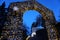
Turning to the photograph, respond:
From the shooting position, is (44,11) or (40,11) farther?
(44,11)

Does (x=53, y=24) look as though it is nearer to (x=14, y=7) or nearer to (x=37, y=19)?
(x=14, y=7)

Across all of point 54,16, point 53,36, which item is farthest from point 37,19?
point 53,36

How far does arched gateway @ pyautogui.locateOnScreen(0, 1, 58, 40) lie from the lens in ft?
51.0

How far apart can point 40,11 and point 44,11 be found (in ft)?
1.49

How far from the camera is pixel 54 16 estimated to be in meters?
17.1

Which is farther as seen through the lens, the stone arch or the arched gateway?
the stone arch

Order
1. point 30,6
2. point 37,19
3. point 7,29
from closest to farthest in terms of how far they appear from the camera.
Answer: point 7,29 < point 30,6 < point 37,19

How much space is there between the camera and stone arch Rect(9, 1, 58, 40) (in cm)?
1566

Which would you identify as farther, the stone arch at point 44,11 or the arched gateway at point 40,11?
the stone arch at point 44,11

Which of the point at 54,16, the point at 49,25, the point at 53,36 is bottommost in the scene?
the point at 53,36

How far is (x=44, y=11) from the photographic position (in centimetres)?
1661

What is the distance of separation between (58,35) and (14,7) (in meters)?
5.39

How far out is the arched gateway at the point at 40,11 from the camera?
15.5m

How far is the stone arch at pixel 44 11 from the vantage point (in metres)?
15.7
